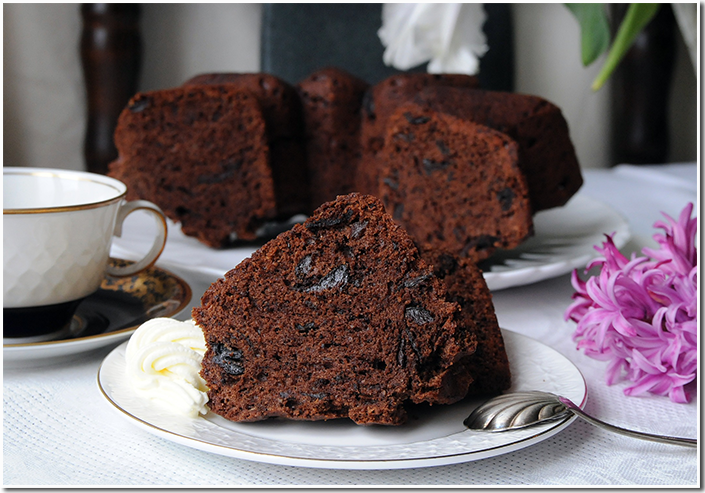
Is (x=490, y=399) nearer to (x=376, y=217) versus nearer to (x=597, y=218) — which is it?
(x=376, y=217)

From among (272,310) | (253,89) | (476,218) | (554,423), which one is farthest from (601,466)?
(253,89)

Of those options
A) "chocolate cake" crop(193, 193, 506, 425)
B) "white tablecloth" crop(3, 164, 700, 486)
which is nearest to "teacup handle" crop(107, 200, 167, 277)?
"white tablecloth" crop(3, 164, 700, 486)

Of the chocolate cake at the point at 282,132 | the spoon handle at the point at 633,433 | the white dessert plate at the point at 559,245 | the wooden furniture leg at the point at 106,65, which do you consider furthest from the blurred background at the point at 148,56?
the spoon handle at the point at 633,433

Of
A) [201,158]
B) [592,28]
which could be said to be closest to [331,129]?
[201,158]

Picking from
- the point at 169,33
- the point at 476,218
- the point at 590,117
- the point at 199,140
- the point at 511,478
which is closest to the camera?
the point at 511,478

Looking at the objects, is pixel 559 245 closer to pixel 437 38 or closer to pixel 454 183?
pixel 454 183

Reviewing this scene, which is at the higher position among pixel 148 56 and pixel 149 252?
pixel 148 56

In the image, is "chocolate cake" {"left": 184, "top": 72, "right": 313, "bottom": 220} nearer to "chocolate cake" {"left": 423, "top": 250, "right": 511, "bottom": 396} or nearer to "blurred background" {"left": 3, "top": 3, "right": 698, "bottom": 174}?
"chocolate cake" {"left": 423, "top": 250, "right": 511, "bottom": 396}
